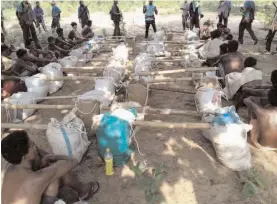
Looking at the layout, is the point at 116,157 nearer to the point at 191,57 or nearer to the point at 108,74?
the point at 108,74

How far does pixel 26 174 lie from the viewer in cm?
254

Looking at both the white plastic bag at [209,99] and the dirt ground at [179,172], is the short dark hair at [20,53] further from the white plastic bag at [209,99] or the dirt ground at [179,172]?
the white plastic bag at [209,99]

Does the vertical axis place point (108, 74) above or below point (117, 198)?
above

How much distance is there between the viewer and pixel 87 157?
4.05 m

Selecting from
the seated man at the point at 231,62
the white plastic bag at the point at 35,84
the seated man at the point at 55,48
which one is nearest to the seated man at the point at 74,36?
the seated man at the point at 55,48

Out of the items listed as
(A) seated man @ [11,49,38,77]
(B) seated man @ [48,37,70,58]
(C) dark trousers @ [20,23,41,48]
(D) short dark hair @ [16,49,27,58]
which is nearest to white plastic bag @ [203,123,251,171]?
(A) seated man @ [11,49,38,77]

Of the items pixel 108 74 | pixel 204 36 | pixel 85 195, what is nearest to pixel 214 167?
pixel 85 195

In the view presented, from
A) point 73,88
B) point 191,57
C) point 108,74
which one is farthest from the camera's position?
point 191,57

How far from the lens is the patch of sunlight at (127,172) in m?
3.65

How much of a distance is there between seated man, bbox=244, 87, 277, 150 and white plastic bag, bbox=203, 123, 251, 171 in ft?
1.15

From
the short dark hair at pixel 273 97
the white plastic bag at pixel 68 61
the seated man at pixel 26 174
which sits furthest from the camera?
the white plastic bag at pixel 68 61

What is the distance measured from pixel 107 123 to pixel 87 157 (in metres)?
0.73

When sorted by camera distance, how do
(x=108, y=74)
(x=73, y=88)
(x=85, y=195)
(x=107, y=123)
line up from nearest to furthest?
(x=85, y=195) → (x=107, y=123) → (x=108, y=74) → (x=73, y=88)

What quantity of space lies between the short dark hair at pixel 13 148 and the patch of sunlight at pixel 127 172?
1360mm
